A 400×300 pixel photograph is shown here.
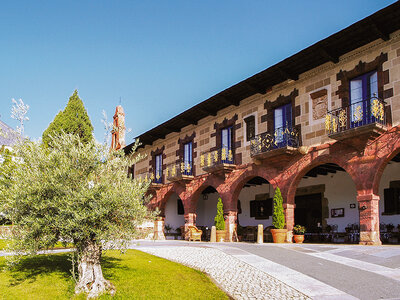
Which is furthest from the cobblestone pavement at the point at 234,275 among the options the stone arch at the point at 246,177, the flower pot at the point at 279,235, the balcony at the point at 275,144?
the stone arch at the point at 246,177

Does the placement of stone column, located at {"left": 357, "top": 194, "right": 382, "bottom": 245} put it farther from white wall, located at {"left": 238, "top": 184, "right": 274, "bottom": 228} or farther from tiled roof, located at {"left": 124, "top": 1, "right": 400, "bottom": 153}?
white wall, located at {"left": 238, "top": 184, "right": 274, "bottom": 228}

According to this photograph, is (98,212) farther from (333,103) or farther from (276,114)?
(276,114)

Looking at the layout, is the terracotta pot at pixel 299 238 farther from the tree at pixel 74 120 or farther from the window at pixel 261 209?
the tree at pixel 74 120

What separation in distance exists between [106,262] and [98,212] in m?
3.47

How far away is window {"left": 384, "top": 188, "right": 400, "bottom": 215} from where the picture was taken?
52.2 ft

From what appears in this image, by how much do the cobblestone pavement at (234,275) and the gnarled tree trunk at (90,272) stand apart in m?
2.30

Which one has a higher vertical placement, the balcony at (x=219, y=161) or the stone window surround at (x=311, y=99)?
the stone window surround at (x=311, y=99)

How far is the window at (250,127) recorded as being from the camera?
18144mm

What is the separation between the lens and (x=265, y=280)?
816 cm

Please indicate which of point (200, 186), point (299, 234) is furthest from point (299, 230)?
point (200, 186)

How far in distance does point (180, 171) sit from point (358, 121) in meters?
11.7

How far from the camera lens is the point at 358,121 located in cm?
1316

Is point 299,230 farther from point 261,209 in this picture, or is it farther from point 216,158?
point 261,209

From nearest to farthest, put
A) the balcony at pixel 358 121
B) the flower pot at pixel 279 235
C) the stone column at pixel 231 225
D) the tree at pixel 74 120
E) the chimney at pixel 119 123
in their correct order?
the balcony at pixel 358 121, the flower pot at pixel 279 235, the stone column at pixel 231 225, the tree at pixel 74 120, the chimney at pixel 119 123
